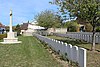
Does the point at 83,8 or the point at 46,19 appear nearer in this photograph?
the point at 83,8

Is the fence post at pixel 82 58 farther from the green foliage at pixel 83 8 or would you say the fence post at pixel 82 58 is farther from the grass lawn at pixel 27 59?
the green foliage at pixel 83 8

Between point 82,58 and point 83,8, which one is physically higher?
point 83,8

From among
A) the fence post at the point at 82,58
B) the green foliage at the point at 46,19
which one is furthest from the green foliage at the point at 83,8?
the green foliage at the point at 46,19

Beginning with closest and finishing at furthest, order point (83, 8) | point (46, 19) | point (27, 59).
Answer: point (27, 59), point (83, 8), point (46, 19)

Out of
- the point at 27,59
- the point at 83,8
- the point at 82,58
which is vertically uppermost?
the point at 83,8

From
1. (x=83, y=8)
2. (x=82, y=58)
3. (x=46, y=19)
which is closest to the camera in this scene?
(x=82, y=58)

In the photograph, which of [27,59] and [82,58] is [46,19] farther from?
[82,58]

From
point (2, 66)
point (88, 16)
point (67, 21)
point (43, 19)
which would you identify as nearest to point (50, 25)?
point (43, 19)

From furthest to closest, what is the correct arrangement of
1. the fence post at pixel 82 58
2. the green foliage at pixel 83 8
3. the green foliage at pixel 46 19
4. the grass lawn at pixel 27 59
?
the green foliage at pixel 46 19, the green foliage at pixel 83 8, the grass lawn at pixel 27 59, the fence post at pixel 82 58

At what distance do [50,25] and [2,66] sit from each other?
54.1 m

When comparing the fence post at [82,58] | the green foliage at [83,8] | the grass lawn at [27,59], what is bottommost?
the grass lawn at [27,59]

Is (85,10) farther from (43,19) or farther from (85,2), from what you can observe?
(43,19)

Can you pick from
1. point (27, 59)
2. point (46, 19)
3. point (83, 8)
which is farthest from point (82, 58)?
point (46, 19)

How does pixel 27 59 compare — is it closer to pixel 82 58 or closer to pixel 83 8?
pixel 82 58
